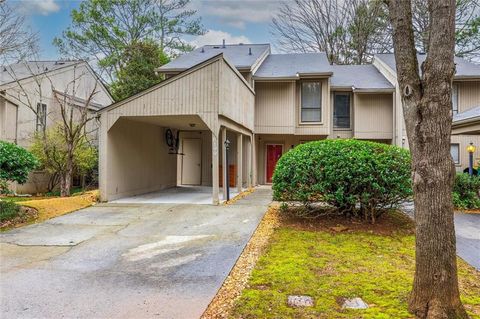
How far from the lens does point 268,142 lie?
59.0 feet

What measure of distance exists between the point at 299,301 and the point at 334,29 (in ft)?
84.6

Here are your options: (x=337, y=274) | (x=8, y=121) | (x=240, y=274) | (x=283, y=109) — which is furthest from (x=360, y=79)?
(x=240, y=274)

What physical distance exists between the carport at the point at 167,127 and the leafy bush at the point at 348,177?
302 cm

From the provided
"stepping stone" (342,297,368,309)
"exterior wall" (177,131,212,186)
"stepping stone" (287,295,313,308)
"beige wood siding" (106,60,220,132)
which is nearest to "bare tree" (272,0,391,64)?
"exterior wall" (177,131,212,186)

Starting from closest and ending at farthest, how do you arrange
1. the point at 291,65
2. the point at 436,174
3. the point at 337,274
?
the point at 436,174 → the point at 337,274 → the point at 291,65

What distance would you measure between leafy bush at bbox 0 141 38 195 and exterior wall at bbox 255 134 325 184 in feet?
35.0

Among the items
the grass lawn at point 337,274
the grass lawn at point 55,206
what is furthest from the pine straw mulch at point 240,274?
the grass lawn at point 55,206

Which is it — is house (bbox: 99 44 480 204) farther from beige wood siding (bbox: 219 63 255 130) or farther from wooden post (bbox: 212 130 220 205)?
wooden post (bbox: 212 130 220 205)

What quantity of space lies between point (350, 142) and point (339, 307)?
4.84 meters

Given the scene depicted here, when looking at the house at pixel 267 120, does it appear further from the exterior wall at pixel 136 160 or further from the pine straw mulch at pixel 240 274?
the pine straw mulch at pixel 240 274

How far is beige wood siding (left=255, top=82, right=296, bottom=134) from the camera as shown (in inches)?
661

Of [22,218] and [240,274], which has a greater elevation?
[22,218]

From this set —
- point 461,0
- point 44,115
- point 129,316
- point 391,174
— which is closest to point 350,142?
point 391,174

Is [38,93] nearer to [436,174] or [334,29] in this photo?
[436,174]
